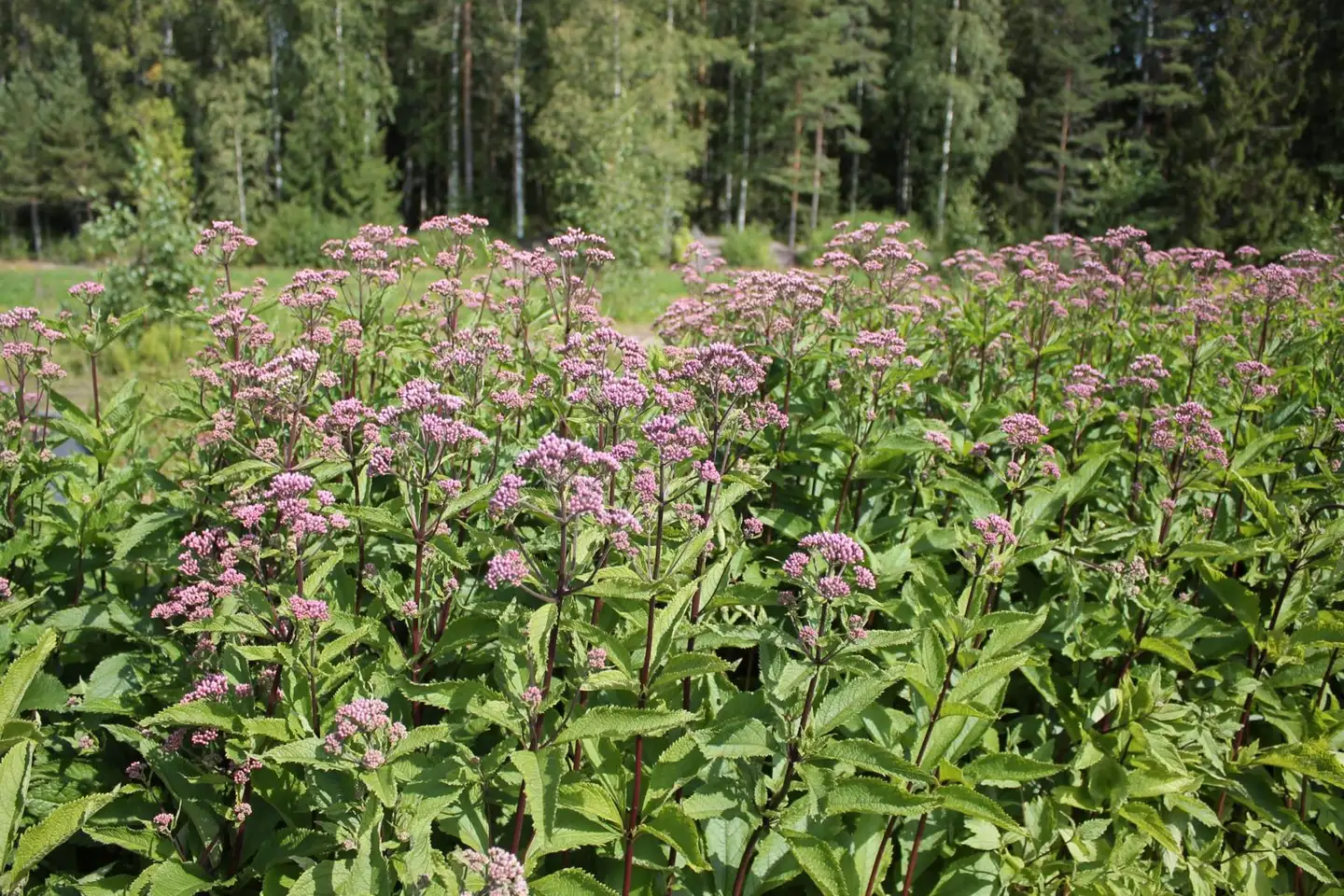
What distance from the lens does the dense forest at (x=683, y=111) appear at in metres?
35.9

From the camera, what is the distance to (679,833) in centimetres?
251

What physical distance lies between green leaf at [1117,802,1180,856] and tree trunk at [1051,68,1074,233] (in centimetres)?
4600

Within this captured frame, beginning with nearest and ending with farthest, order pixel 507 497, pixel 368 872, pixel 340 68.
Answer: pixel 368 872 → pixel 507 497 → pixel 340 68

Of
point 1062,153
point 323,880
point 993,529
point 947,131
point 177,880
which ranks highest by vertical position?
point 947,131

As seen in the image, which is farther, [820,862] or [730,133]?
[730,133]

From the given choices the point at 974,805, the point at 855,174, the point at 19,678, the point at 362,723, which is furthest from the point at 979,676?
the point at 855,174

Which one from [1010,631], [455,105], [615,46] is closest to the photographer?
[1010,631]

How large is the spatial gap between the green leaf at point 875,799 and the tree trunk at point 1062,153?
46.9 m

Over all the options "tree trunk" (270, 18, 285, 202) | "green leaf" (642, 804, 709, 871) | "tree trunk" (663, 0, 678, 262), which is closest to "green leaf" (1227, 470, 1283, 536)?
"green leaf" (642, 804, 709, 871)

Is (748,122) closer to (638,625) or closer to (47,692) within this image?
(638,625)

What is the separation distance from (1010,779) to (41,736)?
2.86 m

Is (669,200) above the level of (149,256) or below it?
above

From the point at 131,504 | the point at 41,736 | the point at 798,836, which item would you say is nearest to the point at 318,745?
the point at 41,736

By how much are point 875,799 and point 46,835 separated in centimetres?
204
